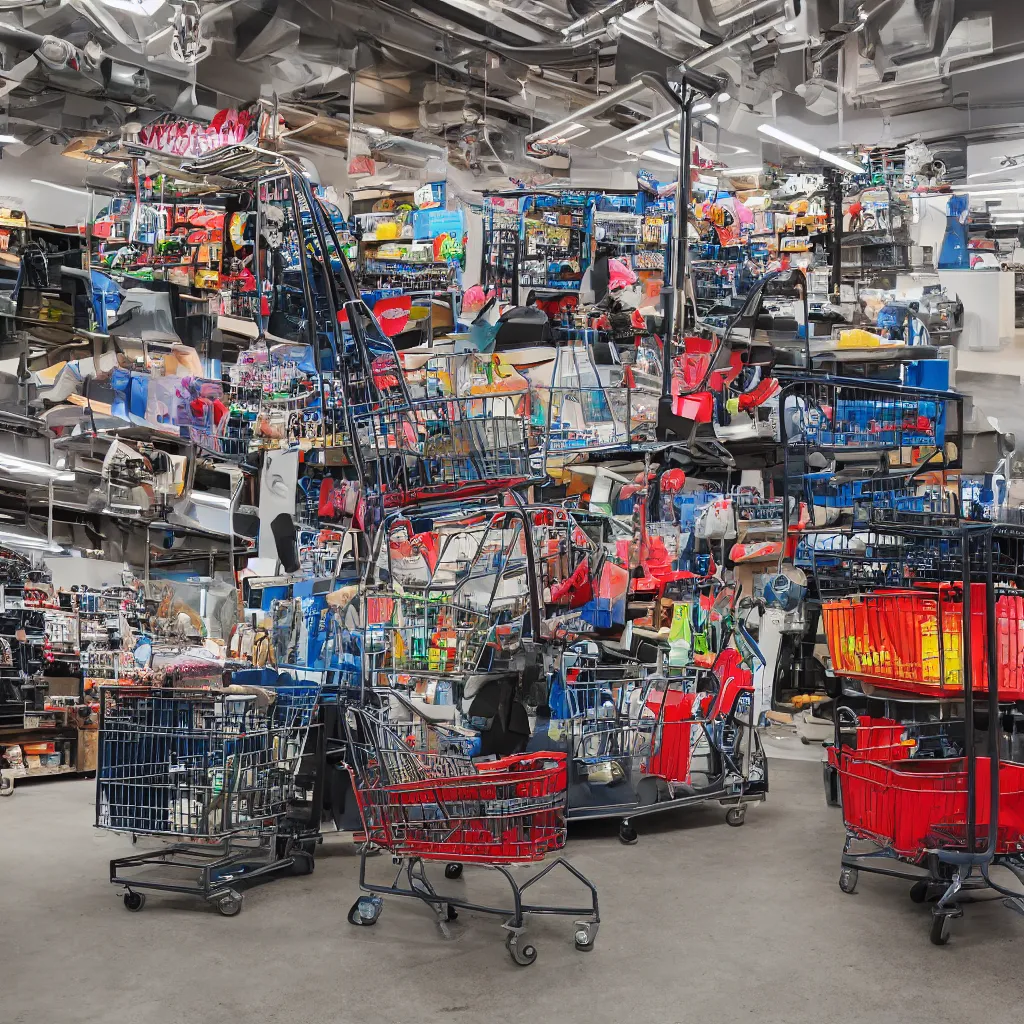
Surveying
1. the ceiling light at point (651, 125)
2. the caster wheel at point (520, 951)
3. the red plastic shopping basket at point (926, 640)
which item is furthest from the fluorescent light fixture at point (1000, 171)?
the caster wheel at point (520, 951)

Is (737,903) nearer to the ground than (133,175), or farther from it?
nearer to the ground

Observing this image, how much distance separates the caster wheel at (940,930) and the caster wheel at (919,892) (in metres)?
0.41

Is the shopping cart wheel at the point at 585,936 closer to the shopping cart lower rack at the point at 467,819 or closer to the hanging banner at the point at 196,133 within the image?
the shopping cart lower rack at the point at 467,819

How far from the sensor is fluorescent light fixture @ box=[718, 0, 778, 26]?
7.57 metres

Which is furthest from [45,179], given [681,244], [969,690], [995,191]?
[995,191]

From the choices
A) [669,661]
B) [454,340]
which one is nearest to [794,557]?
[669,661]

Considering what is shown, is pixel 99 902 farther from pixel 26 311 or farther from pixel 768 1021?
pixel 26 311

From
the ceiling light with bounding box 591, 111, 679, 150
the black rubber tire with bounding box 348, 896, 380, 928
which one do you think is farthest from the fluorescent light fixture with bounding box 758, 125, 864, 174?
the black rubber tire with bounding box 348, 896, 380, 928

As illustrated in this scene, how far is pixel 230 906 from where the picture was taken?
3805 millimetres

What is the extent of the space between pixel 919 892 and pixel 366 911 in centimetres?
198

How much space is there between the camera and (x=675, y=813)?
225 inches

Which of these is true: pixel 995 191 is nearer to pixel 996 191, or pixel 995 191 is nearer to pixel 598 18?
pixel 996 191

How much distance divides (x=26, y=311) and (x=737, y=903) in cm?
518

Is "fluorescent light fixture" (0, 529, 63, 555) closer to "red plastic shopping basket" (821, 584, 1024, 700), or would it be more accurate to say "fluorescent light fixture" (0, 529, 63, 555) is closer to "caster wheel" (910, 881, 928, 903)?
"red plastic shopping basket" (821, 584, 1024, 700)
